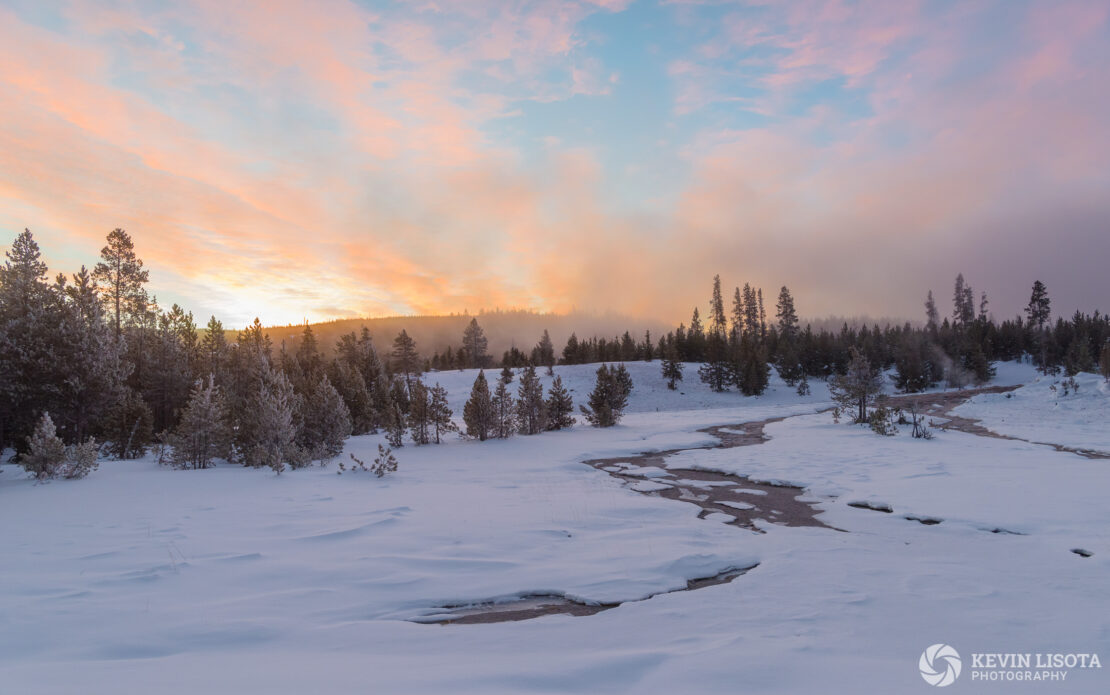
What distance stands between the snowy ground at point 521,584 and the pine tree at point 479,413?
27.2 feet

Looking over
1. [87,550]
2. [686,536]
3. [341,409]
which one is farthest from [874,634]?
[341,409]

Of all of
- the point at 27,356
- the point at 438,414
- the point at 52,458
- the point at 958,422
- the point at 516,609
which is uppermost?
the point at 27,356

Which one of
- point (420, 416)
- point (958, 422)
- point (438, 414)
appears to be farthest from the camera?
point (958, 422)

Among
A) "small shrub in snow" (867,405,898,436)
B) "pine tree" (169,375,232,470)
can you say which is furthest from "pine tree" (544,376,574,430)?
"pine tree" (169,375,232,470)

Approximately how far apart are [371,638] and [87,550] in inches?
195

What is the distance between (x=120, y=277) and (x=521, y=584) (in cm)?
3801

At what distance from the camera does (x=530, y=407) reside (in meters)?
22.4

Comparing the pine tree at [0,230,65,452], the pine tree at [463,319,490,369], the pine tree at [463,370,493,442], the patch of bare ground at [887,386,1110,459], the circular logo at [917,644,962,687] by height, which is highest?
the pine tree at [463,319,490,369]

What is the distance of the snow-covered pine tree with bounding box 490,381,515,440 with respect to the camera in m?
20.5

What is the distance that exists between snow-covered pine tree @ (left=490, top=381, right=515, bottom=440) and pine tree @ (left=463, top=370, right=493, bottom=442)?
208mm

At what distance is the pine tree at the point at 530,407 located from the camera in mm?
22266

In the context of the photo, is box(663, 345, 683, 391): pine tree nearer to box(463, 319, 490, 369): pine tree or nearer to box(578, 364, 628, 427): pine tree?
box(578, 364, 628, 427): pine tree

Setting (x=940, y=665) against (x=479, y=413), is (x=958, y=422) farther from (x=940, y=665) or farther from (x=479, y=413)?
(x=940, y=665)

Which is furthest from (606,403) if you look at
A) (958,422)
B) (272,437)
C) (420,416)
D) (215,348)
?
(215,348)
